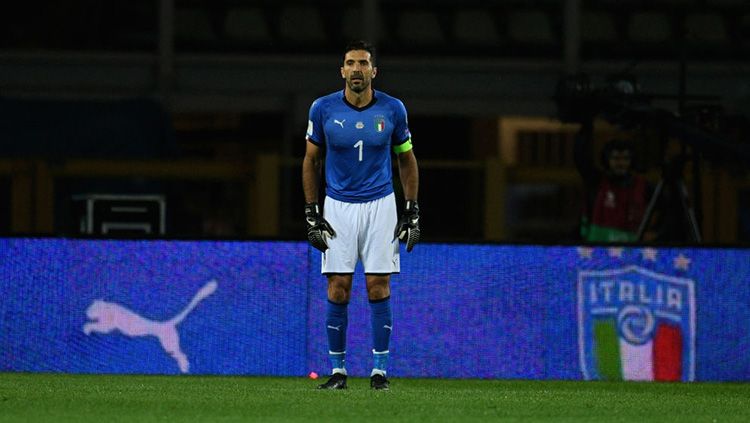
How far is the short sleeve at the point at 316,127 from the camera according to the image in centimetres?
841

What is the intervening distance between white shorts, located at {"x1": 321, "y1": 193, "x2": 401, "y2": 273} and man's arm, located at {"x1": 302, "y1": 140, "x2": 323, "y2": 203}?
0.48 feet

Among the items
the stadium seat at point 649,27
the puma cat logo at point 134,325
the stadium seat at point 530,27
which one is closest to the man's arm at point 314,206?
the puma cat logo at point 134,325

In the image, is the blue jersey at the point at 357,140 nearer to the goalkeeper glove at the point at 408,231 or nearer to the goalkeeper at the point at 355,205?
the goalkeeper at the point at 355,205

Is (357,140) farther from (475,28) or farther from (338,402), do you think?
(475,28)

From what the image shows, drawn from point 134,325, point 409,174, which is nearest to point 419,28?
point 134,325

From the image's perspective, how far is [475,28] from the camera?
1769cm

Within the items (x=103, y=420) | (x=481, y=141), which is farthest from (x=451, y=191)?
(x=103, y=420)

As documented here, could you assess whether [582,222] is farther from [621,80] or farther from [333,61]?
[333,61]

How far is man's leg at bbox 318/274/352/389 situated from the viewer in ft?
27.6

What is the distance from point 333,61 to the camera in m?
17.1

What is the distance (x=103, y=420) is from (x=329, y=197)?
7.03 ft

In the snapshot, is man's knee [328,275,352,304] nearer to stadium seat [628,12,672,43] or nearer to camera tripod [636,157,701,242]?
camera tripod [636,157,701,242]

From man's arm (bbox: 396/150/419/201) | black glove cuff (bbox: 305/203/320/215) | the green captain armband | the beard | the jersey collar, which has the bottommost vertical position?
black glove cuff (bbox: 305/203/320/215)

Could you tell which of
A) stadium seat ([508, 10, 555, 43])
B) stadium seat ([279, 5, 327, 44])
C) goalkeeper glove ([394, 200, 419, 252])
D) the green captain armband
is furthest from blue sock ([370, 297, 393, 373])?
stadium seat ([508, 10, 555, 43])
